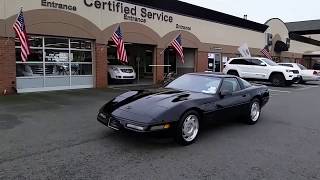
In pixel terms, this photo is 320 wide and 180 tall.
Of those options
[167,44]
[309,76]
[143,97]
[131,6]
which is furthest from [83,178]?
[309,76]

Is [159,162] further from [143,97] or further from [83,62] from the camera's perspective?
[83,62]

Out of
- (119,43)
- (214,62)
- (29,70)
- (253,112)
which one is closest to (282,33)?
(214,62)

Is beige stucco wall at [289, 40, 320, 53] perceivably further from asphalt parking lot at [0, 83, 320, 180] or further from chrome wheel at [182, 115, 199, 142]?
chrome wheel at [182, 115, 199, 142]

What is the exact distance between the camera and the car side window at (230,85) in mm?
7953

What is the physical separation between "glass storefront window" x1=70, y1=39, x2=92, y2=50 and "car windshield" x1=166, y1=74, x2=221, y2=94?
359 inches

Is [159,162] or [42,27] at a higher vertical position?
[42,27]

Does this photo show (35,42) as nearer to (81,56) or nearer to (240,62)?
(81,56)

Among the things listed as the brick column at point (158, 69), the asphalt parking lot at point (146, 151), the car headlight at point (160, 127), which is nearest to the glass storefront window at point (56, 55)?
the brick column at point (158, 69)

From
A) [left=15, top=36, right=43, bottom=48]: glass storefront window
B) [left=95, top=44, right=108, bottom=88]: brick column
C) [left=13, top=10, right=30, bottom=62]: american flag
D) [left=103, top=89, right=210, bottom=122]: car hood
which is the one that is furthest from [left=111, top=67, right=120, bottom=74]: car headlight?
[left=103, top=89, right=210, bottom=122]: car hood

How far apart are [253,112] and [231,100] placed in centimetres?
138

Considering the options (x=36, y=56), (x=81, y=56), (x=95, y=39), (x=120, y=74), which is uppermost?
(x=95, y=39)

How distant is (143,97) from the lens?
6941 mm

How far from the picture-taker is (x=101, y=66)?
1730 cm

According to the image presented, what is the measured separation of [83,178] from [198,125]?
2816 millimetres
